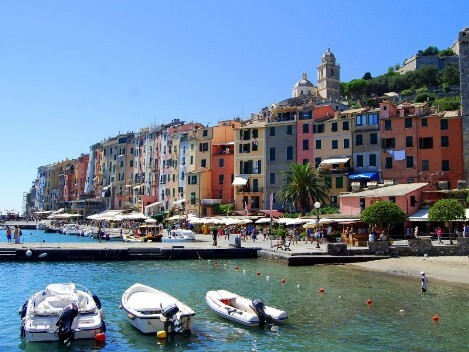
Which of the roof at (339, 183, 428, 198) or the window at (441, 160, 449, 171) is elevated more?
the window at (441, 160, 449, 171)

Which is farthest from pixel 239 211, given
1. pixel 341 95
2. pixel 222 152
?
pixel 341 95

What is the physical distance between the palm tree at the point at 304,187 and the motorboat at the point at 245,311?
130 feet

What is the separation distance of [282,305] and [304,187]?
125ft

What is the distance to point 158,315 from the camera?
1983cm

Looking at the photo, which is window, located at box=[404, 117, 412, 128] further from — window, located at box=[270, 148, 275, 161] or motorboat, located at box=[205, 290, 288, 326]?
motorboat, located at box=[205, 290, 288, 326]

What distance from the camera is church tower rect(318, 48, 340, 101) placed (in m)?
152

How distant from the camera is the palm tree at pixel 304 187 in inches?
2452

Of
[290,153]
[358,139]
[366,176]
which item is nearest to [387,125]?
[358,139]

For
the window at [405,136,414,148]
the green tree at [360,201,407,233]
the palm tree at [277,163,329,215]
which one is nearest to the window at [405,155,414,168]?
the window at [405,136,414,148]

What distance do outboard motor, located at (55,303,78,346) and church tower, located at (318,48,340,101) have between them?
13903 cm

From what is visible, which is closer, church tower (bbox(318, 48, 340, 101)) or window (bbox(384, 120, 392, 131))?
window (bbox(384, 120, 392, 131))

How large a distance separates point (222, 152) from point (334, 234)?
33.7 metres

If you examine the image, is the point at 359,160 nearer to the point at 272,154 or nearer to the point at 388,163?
Answer: the point at 388,163

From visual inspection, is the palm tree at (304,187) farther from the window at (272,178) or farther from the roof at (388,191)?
the window at (272,178)
